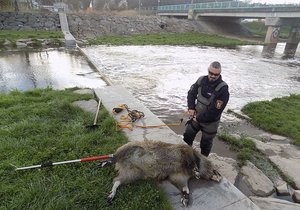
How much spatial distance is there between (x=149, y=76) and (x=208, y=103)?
23.2 ft

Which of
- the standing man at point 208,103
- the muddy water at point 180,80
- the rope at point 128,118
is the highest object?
the standing man at point 208,103

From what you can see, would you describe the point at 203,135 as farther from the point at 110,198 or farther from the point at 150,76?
the point at 150,76

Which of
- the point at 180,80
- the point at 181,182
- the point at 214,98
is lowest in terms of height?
the point at 180,80

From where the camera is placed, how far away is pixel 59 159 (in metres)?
3.54

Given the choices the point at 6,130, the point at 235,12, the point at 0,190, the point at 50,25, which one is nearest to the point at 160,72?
the point at 6,130

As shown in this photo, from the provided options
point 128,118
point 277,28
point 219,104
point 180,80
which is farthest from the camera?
point 277,28

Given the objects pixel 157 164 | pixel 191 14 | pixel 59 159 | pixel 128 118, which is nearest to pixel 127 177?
pixel 157 164

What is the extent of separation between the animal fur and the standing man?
821 mm

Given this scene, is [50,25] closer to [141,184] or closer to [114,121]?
[114,121]

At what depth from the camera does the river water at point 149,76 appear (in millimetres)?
7973

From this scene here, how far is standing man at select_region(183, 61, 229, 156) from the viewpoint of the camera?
352 cm

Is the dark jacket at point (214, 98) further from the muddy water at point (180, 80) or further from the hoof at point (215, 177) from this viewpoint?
the muddy water at point (180, 80)

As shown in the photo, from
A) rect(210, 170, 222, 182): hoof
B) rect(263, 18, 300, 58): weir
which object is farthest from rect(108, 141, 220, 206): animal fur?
rect(263, 18, 300, 58): weir

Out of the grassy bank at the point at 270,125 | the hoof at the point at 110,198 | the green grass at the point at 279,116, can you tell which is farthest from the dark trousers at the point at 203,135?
the green grass at the point at 279,116
